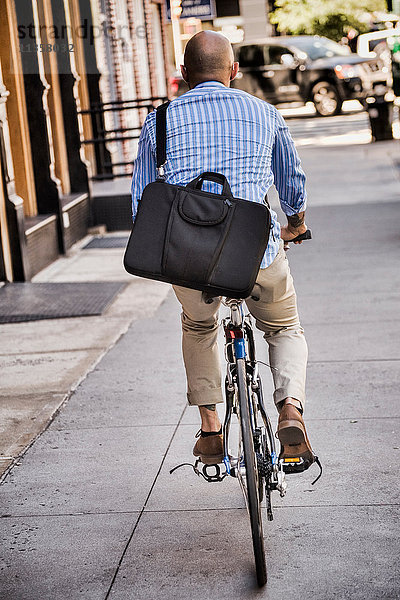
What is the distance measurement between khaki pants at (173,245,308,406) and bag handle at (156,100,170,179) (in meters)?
0.48

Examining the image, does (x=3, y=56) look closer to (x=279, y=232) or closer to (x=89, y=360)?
(x=89, y=360)

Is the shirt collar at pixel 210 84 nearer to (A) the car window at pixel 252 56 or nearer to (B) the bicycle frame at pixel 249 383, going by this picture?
(B) the bicycle frame at pixel 249 383

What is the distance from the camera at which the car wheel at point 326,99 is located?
2725cm

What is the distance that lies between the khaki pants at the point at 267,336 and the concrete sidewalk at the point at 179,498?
53cm

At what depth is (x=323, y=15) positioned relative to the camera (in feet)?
145

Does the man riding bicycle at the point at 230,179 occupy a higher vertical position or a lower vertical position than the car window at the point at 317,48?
lower

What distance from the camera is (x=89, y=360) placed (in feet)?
22.1

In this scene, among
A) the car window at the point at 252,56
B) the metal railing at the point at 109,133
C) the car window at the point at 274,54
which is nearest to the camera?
the metal railing at the point at 109,133

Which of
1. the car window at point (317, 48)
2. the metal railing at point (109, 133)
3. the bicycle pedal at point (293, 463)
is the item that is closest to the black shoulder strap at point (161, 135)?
the bicycle pedal at point (293, 463)

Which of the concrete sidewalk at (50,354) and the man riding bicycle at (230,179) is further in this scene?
the concrete sidewalk at (50,354)

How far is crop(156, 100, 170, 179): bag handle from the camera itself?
380 cm

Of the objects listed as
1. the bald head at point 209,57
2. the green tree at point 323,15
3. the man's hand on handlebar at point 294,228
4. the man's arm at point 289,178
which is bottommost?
the man's hand on handlebar at point 294,228

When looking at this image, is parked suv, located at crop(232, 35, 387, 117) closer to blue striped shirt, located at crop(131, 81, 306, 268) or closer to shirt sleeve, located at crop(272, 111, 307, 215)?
shirt sleeve, located at crop(272, 111, 307, 215)

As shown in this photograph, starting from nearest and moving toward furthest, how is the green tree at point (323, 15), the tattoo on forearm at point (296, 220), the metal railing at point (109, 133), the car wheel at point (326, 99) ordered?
the tattoo on forearm at point (296, 220) < the metal railing at point (109, 133) < the car wheel at point (326, 99) < the green tree at point (323, 15)
